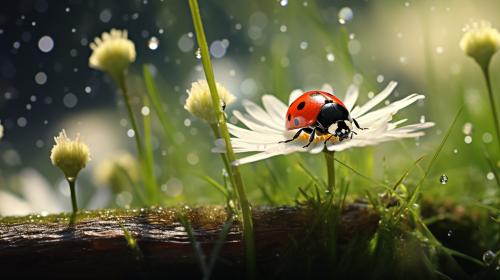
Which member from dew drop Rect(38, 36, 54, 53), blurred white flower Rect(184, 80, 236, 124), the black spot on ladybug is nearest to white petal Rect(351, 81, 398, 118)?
the black spot on ladybug

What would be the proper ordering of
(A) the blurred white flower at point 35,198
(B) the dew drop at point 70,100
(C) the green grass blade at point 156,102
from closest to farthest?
(C) the green grass blade at point 156,102, (A) the blurred white flower at point 35,198, (B) the dew drop at point 70,100

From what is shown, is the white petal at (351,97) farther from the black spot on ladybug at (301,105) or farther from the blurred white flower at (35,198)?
the blurred white flower at (35,198)

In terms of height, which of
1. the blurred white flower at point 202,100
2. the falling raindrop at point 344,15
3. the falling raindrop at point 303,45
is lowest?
the blurred white flower at point 202,100

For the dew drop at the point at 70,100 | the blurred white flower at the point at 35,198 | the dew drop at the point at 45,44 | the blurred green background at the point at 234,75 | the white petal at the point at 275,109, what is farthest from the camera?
the dew drop at the point at 70,100

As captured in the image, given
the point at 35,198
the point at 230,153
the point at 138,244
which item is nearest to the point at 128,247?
the point at 138,244

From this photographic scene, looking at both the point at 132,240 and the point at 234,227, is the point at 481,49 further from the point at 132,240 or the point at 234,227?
the point at 132,240

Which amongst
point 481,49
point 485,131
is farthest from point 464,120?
point 481,49

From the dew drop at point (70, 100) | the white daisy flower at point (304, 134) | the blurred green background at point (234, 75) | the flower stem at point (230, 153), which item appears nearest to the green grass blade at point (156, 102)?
the blurred green background at point (234, 75)

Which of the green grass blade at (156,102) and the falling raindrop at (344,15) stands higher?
the falling raindrop at (344,15)
